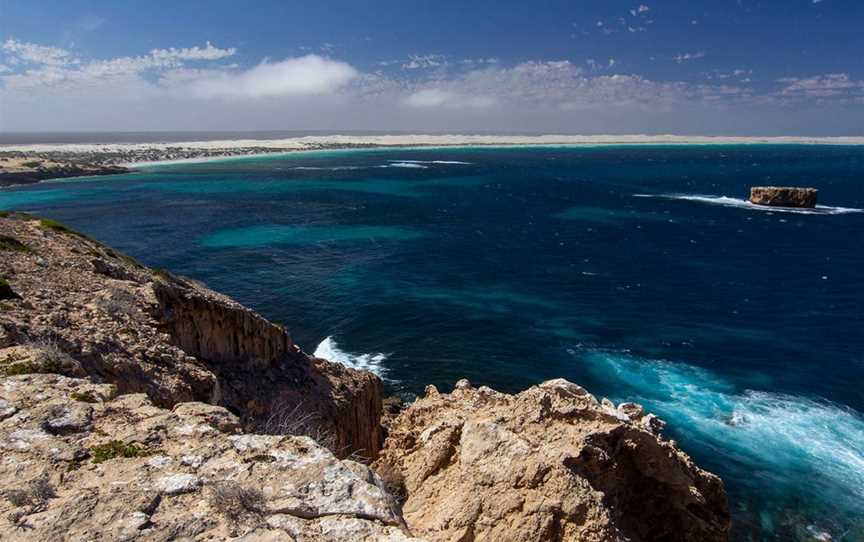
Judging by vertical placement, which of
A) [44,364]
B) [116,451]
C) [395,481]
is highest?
[44,364]

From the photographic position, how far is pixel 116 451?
9656 mm

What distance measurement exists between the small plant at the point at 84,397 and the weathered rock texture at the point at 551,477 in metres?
8.12

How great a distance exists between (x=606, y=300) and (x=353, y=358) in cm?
2846

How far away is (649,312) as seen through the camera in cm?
5297

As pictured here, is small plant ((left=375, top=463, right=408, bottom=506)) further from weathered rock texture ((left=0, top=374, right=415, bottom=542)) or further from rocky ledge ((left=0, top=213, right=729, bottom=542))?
weathered rock texture ((left=0, top=374, right=415, bottom=542))

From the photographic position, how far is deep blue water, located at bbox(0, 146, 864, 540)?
3291 cm

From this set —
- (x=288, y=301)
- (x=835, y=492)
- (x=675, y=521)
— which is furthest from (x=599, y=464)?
(x=288, y=301)

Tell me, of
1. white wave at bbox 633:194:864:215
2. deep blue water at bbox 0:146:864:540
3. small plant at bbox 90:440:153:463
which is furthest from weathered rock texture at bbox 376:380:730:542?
white wave at bbox 633:194:864:215

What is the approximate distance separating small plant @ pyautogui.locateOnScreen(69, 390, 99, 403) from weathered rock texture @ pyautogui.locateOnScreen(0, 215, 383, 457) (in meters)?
2.31

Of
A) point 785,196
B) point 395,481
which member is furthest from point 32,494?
point 785,196

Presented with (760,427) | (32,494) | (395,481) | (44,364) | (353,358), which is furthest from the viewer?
(353,358)

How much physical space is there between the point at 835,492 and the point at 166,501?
33.1 m

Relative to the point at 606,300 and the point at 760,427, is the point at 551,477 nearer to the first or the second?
the point at 760,427

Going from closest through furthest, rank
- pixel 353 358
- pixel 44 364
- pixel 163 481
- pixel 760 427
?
pixel 163 481
pixel 44 364
pixel 760 427
pixel 353 358
